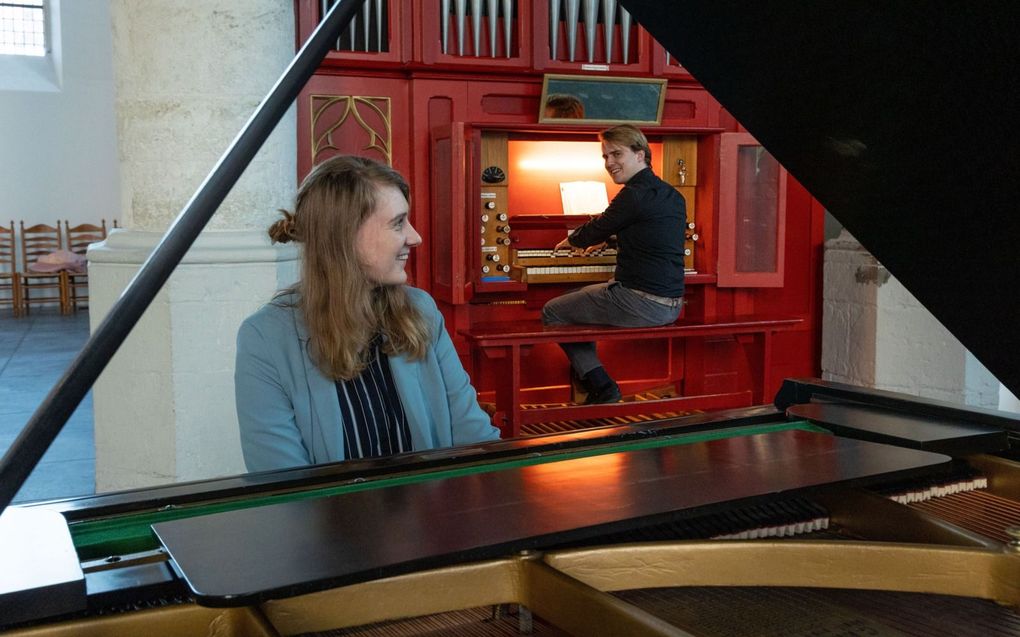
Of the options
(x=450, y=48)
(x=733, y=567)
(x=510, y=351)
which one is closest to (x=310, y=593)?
(x=733, y=567)

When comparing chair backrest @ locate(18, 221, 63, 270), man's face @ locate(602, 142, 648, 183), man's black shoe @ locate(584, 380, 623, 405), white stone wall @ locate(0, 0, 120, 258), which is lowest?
man's black shoe @ locate(584, 380, 623, 405)

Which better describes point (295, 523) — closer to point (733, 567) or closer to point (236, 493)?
point (236, 493)

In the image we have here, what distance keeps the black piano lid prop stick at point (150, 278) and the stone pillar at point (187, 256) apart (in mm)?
3092

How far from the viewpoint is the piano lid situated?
893 millimetres

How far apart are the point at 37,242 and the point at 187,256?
1007cm

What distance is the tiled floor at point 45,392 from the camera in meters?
5.21

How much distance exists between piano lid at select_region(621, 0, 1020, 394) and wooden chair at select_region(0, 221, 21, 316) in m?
12.5

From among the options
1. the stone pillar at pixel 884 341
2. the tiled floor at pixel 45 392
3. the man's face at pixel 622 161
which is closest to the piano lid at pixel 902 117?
the tiled floor at pixel 45 392

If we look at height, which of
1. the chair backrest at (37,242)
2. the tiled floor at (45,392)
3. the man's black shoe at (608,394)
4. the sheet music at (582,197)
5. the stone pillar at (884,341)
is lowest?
the tiled floor at (45,392)

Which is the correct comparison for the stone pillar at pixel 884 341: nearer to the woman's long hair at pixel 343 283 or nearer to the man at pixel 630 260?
the man at pixel 630 260

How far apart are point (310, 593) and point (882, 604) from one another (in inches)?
31.7

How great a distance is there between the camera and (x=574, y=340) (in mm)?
5680

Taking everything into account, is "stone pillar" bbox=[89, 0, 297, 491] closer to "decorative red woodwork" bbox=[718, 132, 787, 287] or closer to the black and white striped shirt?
the black and white striped shirt

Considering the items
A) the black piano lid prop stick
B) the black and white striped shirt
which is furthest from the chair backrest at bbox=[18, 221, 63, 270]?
the black piano lid prop stick
